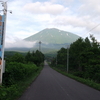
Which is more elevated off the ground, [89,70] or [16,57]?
[16,57]

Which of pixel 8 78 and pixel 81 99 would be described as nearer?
pixel 81 99

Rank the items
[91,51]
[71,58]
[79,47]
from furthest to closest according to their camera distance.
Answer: [71,58]
[79,47]
[91,51]

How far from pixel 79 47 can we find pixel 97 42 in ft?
31.2

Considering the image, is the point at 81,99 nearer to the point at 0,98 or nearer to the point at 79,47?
the point at 0,98

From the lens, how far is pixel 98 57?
35781 mm

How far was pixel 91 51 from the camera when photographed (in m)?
38.3

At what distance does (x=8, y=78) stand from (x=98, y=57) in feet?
91.5

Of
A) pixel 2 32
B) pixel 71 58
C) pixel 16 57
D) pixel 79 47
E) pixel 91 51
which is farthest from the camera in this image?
pixel 71 58

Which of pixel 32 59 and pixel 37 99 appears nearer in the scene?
pixel 37 99

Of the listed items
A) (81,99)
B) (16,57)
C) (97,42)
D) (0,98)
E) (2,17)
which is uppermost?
(97,42)

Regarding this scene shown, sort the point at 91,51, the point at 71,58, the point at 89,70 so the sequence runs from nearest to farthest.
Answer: the point at 89,70
the point at 91,51
the point at 71,58

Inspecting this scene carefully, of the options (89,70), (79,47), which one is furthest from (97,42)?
(89,70)

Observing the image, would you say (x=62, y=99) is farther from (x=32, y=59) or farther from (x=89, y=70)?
(x=32, y=59)

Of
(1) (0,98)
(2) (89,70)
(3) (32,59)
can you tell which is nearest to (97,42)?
(2) (89,70)
